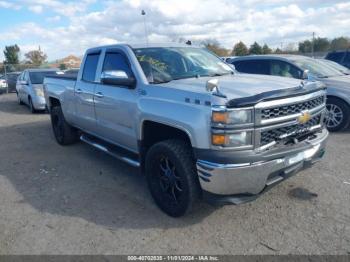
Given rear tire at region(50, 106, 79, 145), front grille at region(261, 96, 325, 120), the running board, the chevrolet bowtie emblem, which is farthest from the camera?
rear tire at region(50, 106, 79, 145)

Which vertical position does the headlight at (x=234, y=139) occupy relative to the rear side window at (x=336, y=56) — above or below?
above

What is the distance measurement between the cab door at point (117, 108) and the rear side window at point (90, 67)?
356 mm

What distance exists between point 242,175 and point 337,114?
16.8ft

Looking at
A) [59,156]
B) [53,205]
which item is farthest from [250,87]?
[59,156]

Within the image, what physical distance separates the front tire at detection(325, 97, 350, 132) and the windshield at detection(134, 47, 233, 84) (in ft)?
11.1

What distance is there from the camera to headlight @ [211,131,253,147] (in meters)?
3.25

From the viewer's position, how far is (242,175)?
3.28 m

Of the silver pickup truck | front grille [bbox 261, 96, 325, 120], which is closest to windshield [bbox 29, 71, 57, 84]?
the silver pickup truck

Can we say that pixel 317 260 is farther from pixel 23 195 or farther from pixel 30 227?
pixel 23 195

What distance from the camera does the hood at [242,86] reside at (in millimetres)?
3462

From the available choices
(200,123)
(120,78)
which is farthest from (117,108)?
(200,123)

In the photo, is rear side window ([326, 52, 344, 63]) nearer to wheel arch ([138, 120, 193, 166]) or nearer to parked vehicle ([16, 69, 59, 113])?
parked vehicle ([16, 69, 59, 113])

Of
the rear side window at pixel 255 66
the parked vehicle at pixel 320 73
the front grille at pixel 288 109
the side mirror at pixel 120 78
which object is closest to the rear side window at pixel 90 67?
the side mirror at pixel 120 78

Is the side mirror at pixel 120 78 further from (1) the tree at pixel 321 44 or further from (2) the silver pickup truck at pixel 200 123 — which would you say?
(1) the tree at pixel 321 44
